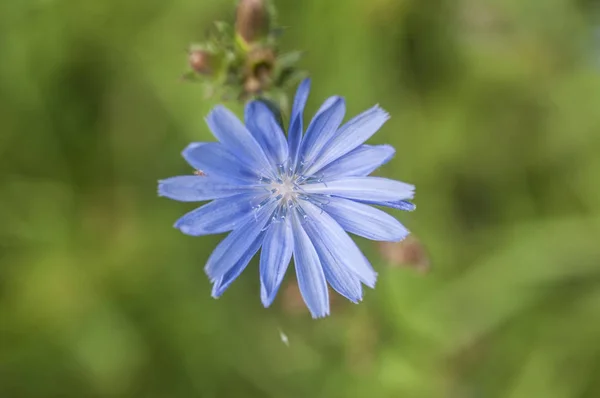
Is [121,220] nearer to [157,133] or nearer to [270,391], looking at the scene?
[157,133]

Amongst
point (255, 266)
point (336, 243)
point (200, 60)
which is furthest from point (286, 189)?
point (255, 266)

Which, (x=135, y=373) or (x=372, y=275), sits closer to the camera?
(x=372, y=275)

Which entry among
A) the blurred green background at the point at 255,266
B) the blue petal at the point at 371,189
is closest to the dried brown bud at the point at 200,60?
the blue petal at the point at 371,189

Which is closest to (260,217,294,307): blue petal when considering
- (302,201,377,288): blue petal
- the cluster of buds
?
(302,201,377,288): blue petal

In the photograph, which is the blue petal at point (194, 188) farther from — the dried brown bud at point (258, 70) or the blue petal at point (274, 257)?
the dried brown bud at point (258, 70)

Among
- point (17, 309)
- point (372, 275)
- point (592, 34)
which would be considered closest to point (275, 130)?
point (372, 275)

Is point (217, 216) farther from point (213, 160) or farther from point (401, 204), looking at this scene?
point (401, 204)
